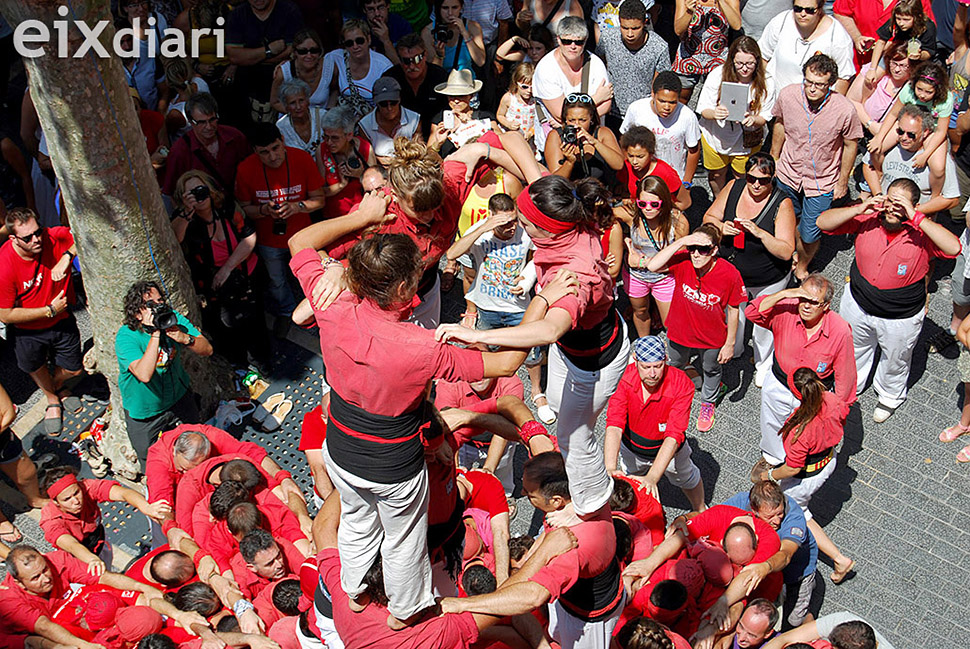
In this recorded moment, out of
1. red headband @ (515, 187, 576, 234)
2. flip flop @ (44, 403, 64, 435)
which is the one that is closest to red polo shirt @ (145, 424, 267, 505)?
flip flop @ (44, 403, 64, 435)

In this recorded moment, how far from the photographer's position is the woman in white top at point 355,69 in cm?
973

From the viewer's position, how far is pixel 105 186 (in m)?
7.65

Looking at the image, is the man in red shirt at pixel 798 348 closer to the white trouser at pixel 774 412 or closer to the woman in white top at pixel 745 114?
the white trouser at pixel 774 412

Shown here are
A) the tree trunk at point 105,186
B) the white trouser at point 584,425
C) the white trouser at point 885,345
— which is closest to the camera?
the white trouser at point 584,425

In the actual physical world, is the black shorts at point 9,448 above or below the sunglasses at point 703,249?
below

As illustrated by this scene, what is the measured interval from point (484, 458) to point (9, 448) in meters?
3.70

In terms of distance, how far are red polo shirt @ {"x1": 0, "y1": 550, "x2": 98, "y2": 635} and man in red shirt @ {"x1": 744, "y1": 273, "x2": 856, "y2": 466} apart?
4897 mm

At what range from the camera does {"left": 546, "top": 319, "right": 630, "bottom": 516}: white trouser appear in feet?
19.2

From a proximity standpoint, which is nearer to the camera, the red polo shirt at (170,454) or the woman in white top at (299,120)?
the red polo shirt at (170,454)

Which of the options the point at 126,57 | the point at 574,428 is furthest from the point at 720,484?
the point at 126,57

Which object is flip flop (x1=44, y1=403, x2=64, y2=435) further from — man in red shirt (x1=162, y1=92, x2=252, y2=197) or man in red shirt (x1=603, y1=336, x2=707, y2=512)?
man in red shirt (x1=603, y1=336, x2=707, y2=512)

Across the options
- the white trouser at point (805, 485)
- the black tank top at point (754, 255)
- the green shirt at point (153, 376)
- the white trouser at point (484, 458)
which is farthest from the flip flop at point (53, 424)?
the white trouser at point (805, 485)

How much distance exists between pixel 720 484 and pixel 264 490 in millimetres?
3535

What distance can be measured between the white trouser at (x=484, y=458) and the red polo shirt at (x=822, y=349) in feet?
6.98
